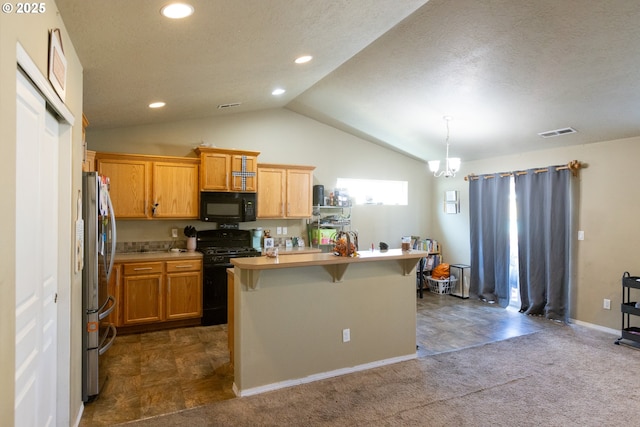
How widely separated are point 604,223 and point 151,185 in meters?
5.74

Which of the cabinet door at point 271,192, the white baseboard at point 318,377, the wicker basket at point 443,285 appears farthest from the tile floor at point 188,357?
the cabinet door at point 271,192

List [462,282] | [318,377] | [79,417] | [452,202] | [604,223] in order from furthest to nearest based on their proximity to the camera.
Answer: [452,202] → [462,282] → [604,223] → [318,377] → [79,417]

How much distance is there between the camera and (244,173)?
16.8 feet

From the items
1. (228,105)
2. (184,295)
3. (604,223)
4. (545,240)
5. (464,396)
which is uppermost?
(228,105)

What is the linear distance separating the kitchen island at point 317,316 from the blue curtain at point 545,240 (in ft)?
8.16

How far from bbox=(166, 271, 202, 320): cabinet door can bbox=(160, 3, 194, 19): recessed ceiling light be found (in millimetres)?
3233

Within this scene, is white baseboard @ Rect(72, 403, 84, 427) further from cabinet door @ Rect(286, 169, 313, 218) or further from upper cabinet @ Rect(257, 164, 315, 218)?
cabinet door @ Rect(286, 169, 313, 218)

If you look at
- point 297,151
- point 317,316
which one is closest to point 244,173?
point 297,151

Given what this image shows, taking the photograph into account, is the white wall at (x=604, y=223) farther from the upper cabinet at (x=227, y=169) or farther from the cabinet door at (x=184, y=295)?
the cabinet door at (x=184, y=295)

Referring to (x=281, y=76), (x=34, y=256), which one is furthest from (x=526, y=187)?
(x=34, y=256)

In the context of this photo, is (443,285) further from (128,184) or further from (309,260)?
(128,184)

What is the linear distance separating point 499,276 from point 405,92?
3.31m

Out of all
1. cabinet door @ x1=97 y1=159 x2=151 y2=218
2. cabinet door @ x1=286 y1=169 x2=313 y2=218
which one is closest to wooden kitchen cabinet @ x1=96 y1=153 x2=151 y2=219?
cabinet door @ x1=97 y1=159 x2=151 y2=218

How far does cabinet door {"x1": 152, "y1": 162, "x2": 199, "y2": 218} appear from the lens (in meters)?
4.74
